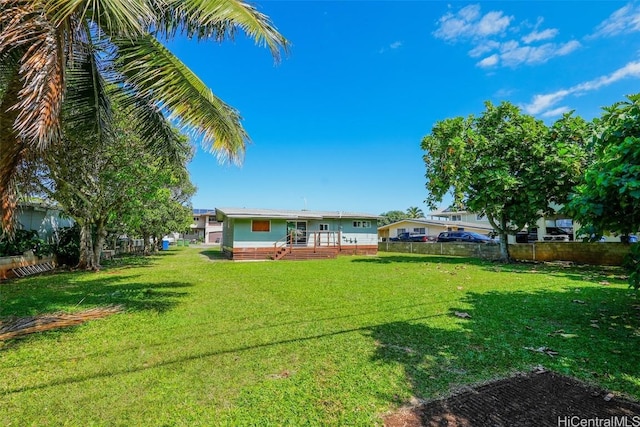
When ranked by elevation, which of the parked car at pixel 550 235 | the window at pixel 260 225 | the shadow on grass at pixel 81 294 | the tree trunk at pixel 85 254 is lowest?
the shadow on grass at pixel 81 294

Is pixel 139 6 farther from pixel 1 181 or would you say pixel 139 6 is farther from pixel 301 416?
pixel 301 416

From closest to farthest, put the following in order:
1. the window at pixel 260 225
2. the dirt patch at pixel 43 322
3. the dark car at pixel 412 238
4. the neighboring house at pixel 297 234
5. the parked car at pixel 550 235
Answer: the dirt patch at pixel 43 322, the neighboring house at pixel 297 234, the window at pixel 260 225, the parked car at pixel 550 235, the dark car at pixel 412 238

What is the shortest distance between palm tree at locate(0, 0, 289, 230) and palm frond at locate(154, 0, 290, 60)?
0.01 metres

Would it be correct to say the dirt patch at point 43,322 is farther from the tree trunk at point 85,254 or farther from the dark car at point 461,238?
the dark car at point 461,238

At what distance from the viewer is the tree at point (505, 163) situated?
14.3m

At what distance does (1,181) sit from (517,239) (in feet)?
92.7

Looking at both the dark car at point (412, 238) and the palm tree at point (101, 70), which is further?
the dark car at point (412, 238)

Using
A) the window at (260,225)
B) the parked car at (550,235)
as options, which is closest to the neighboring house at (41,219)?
the window at (260,225)

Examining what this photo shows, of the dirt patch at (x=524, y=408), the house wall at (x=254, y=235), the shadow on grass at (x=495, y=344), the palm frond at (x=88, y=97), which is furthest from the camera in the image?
the house wall at (x=254, y=235)

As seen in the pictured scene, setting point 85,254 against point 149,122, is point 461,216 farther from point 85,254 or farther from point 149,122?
point 149,122

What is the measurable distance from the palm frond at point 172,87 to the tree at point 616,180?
5827 millimetres

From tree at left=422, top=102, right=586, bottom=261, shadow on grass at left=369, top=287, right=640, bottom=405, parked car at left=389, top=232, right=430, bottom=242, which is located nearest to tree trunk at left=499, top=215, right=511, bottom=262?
tree at left=422, top=102, right=586, bottom=261

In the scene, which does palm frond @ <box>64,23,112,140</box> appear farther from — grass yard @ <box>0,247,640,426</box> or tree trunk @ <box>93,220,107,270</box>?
tree trunk @ <box>93,220,107,270</box>

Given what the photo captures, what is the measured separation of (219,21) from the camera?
15.3 ft
